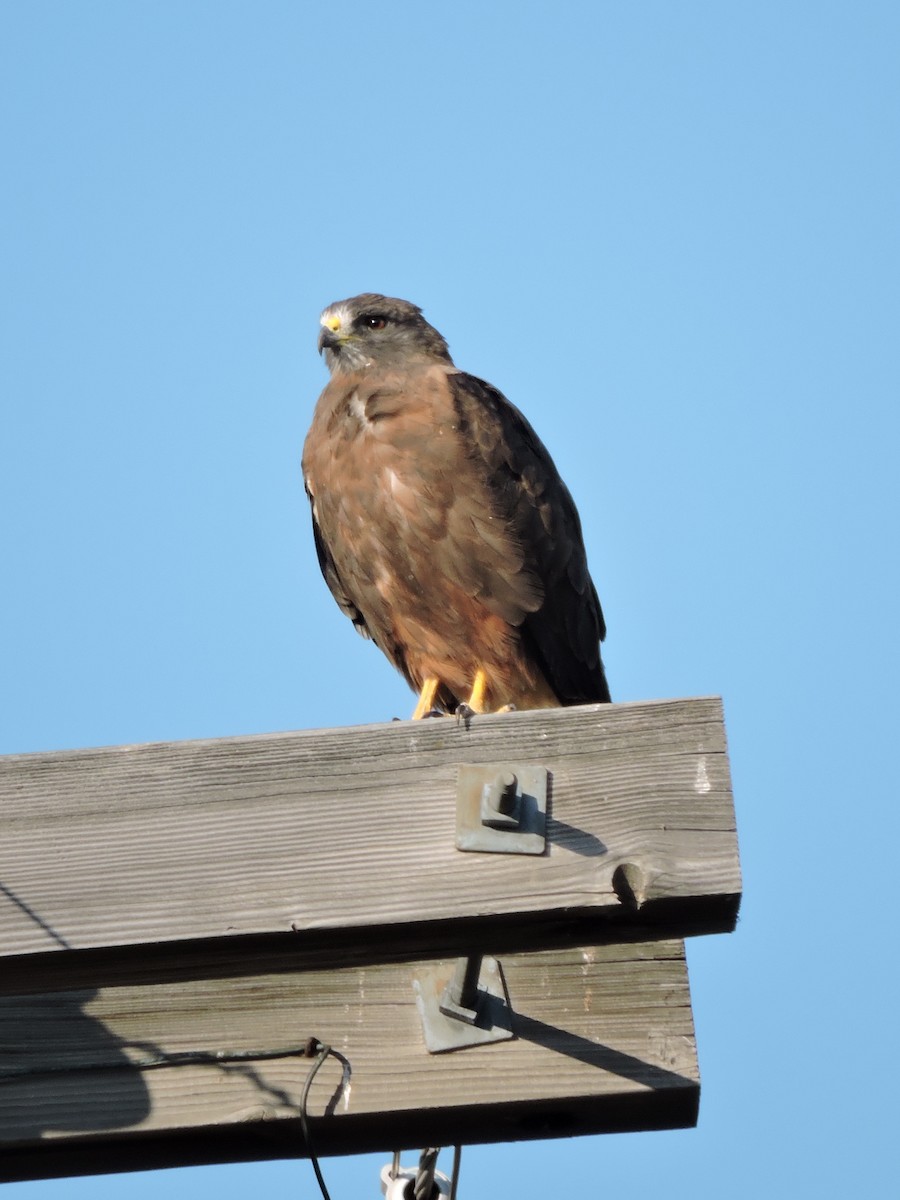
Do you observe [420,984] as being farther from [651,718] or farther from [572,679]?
[572,679]

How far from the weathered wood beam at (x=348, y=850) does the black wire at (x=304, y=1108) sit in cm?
26

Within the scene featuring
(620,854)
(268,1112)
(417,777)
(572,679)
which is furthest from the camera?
(572,679)

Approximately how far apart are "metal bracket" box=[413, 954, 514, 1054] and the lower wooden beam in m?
0.02

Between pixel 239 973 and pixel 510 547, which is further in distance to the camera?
pixel 510 547

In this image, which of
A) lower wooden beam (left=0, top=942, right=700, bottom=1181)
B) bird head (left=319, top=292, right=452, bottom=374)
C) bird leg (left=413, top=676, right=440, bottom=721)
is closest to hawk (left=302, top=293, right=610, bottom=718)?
bird leg (left=413, top=676, right=440, bottom=721)

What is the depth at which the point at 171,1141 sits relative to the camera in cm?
225

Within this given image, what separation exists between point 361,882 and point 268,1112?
457mm

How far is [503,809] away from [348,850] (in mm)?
222

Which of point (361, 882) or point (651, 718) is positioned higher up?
point (651, 718)

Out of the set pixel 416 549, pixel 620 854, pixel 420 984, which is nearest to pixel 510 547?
pixel 416 549

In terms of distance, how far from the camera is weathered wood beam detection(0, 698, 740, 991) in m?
1.93

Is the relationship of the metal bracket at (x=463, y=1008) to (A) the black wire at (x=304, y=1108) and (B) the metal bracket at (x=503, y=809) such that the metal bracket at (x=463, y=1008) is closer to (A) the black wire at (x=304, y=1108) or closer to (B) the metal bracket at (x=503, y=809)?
(A) the black wire at (x=304, y=1108)

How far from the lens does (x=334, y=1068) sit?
2.27 m

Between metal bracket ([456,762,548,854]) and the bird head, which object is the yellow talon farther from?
metal bracket ([456,762,548,854])
